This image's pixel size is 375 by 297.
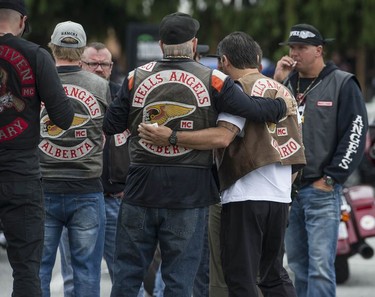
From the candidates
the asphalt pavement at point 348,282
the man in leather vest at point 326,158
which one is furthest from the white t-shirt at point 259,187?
the asphalt pavement at point 348,282

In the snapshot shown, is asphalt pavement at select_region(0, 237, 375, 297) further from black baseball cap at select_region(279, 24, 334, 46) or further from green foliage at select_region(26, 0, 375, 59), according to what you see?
green foliage at select_region(26, 0, 375, 59)

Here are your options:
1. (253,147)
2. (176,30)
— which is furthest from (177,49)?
(253,147)

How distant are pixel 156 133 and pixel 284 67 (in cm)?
200

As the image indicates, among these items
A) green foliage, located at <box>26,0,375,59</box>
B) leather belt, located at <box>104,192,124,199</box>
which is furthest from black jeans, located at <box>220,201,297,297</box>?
green foliage, located at <box>26,0,375,59</box>

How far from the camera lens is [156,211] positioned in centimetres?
620

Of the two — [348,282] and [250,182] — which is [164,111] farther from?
[348,282]

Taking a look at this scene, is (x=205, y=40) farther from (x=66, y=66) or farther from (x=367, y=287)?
(x=66, y=66)

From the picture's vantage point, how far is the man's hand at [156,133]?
611 centimetres

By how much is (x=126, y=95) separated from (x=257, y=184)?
3.04 ft

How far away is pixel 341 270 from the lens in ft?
33.2

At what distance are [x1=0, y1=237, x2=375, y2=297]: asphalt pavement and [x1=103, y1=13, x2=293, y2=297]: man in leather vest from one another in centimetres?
300

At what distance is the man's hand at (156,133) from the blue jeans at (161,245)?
0.37 meters

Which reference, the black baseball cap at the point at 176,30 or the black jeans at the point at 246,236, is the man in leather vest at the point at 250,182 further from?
the black baseball cap at the point at 176,30

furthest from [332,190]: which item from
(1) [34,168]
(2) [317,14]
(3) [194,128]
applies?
(2) [317,14]
